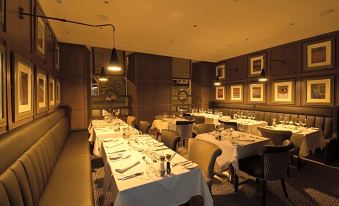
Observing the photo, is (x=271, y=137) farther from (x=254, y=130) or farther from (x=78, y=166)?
(x=78, y=166)

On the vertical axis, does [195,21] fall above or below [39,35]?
above

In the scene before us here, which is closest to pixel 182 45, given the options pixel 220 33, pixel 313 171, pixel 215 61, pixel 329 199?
pixel 220 33

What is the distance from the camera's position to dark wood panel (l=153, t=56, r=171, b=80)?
8062 mm

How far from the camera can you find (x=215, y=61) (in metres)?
9.15

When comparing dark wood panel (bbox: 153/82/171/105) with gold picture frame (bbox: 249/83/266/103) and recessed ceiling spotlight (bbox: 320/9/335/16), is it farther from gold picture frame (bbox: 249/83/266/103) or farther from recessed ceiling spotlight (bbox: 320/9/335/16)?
recessed ceiling spotlight (bbox: 320/9/335/16)

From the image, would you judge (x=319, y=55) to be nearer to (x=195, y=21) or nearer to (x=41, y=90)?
(x=195, y=21)

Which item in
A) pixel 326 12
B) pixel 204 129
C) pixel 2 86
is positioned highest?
pixel 326 12

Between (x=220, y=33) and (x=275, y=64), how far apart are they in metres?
2.47

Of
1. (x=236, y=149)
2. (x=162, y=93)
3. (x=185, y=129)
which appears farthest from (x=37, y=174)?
(x=162, y=93)

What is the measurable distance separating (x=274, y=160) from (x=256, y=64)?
17.6 ft

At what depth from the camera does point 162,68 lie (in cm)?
823

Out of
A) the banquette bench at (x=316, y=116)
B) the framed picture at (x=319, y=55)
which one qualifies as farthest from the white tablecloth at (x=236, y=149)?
the framed picture at (x=319, y=55)

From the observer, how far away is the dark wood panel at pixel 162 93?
8047 millimetres

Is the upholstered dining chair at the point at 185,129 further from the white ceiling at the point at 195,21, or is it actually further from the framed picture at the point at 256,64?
the framed picture at the point at 256,64
